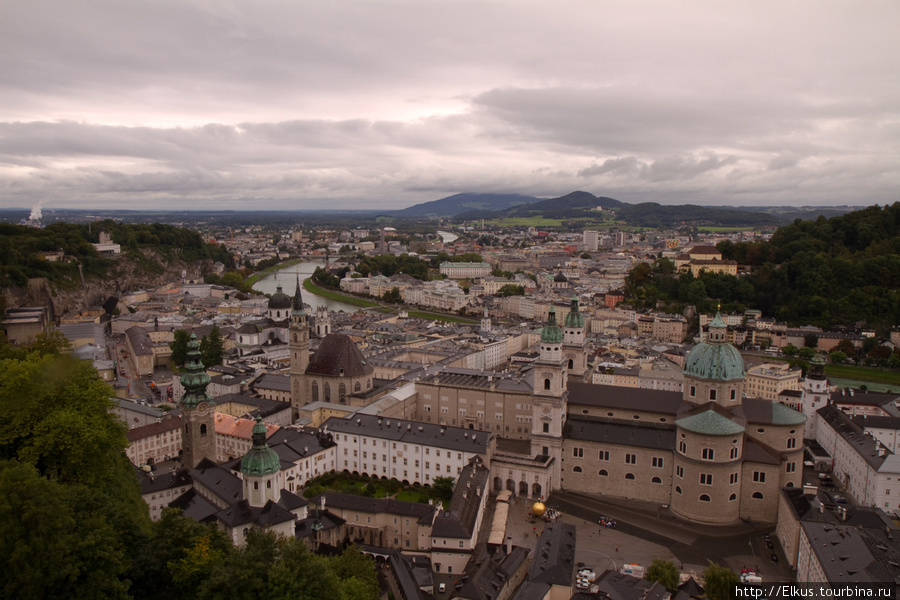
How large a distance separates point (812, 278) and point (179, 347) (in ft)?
Result: 235

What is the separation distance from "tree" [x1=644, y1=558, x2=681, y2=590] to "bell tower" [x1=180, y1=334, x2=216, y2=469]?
20650mm

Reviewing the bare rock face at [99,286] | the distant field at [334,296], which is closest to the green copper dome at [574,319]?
the bare rock face at [99,286]

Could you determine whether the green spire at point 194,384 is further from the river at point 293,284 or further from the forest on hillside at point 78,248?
the river at point 293,284

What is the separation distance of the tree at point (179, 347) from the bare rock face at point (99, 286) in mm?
19919

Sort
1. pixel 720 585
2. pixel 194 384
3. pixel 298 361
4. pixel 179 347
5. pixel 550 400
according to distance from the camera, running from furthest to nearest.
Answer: pixel 179 347 < pixel 298 361 < pixel 550 400 < pixel 194 384 < pixel 720 585

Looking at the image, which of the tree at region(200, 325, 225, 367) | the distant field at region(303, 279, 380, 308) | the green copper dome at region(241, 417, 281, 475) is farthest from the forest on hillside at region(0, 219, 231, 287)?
the green copper dome at region(241, 417, 281, 475)

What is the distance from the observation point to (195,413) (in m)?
29.8

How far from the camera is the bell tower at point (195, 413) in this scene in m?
29.3

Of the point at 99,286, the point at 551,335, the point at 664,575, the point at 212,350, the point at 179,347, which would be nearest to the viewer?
the point at 664,575

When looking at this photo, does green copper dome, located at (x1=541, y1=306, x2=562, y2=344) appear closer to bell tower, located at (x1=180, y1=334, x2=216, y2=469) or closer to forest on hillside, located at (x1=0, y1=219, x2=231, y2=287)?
bell tower, located at (x1=180, y1=334, x2=216, y2=469)

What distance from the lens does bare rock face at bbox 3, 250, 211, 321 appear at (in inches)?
2911

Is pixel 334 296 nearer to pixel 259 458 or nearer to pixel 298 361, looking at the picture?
pixel 298 361

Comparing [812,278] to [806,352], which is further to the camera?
[812,278]

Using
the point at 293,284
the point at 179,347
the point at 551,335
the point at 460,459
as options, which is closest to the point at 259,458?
the point at 460,459
